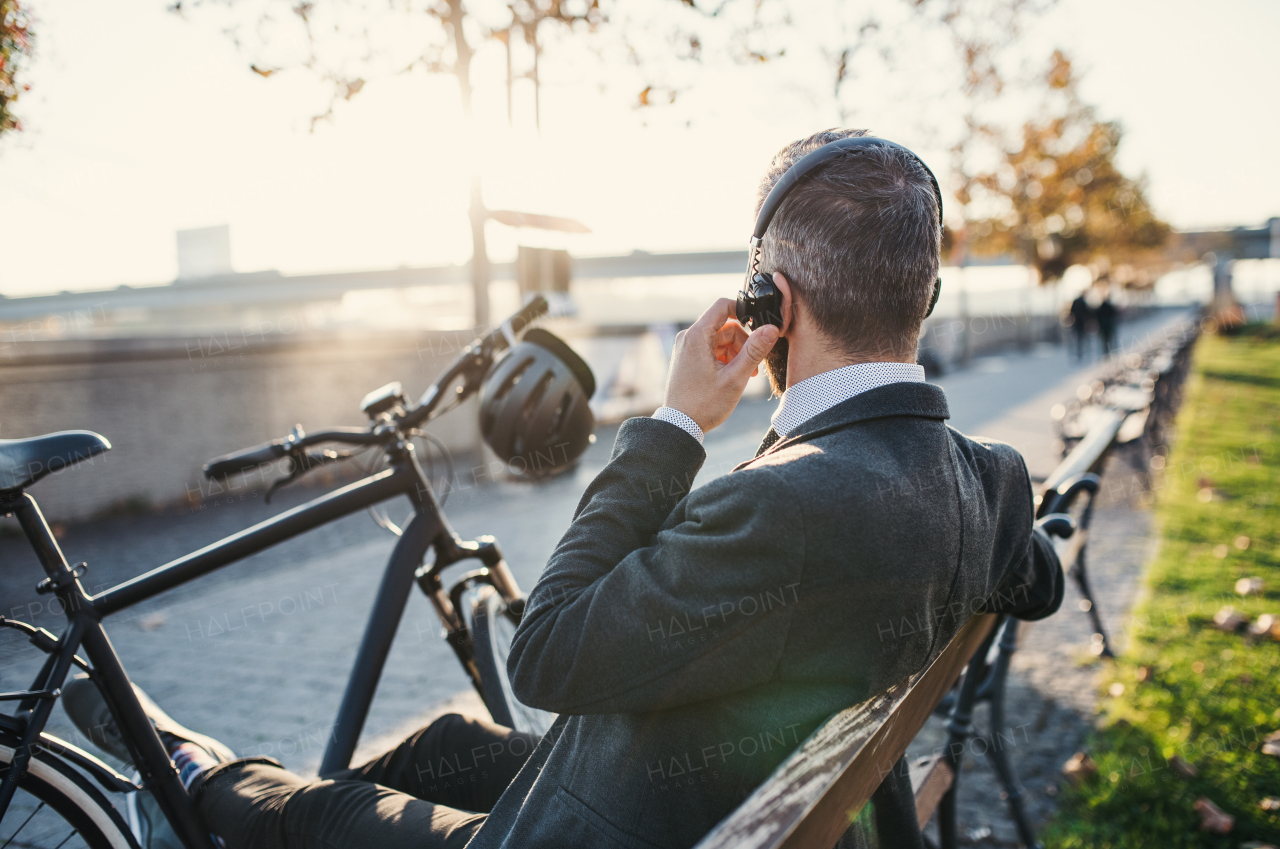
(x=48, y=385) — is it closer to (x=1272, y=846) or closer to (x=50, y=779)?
(x=50, y=779)

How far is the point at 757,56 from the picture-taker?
6312 millimetres

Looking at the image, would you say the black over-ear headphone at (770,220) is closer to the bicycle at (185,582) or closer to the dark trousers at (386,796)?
the dark trousers at (386,796)

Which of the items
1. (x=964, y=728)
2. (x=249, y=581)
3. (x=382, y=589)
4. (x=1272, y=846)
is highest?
(x=382, y=589)

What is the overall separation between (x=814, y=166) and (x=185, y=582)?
187 centimetres

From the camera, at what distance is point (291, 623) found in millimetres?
5000

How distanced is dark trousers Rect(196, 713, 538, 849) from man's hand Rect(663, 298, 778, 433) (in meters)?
0.92

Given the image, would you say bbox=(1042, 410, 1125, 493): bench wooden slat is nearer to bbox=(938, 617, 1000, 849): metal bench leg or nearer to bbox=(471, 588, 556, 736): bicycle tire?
bbox=(938, 617, 1000, 849): metal bench leg

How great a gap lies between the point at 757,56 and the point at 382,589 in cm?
536

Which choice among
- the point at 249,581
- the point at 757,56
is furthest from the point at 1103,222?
the point at 249,581

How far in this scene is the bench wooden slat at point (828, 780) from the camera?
0.98 metres

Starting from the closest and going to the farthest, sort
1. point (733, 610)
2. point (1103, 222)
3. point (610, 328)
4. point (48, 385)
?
point (733, 610) → point (48, 385) → point (610, 328) → point (1103, 222)

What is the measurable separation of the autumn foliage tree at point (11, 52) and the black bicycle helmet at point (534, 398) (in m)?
3.72

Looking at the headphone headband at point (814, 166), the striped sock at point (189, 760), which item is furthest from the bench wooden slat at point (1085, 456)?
the striped sock at point (189, 760)

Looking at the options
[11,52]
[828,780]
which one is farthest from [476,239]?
[828,780]
